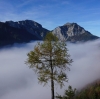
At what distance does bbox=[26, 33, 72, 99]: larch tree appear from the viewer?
2270 cm

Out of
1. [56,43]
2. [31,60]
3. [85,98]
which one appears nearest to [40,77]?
[31,60]

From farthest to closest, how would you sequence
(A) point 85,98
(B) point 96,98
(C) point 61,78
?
(A) point 85,98 → (B) point 96,98 → (C) point 61,78

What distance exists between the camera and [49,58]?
2302 cm

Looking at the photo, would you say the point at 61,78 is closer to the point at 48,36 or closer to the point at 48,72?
the point at 48,72

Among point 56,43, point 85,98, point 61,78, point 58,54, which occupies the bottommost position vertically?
point 85,98

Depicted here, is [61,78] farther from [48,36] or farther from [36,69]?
[48,36]

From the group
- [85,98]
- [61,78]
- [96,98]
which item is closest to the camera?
[61,78]

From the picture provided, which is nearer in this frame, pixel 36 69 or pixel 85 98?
pixel 36 69

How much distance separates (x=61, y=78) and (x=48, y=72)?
187 cm

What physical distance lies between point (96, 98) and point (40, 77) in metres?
13.3

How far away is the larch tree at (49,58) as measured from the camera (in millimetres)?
22703

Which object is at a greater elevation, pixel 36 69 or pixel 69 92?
pixel 36 69

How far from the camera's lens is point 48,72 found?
22672 millimetres

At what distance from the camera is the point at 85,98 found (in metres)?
34.4
